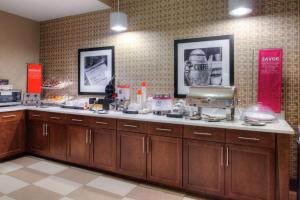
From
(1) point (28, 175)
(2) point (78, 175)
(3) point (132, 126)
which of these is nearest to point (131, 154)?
(3) point (132, 126)

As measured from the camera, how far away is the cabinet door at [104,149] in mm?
3006

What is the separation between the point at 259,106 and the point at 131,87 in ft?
6.39

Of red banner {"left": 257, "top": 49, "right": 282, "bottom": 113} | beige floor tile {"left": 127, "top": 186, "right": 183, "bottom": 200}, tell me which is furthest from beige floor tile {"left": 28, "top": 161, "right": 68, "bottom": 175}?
red banner {"left": 257, "top": 49, "right": 282, "bottom": 113}

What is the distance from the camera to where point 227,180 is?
2.33 metres

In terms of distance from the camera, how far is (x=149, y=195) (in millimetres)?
2570

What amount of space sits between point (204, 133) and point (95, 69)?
2.43 m

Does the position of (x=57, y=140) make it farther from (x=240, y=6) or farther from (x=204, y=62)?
(x=240, y=6)

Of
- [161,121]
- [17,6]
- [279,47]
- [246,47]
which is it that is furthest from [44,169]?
[279,47]

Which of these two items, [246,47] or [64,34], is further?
[64,34]

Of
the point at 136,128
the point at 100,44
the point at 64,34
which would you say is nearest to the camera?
the point at 136,128

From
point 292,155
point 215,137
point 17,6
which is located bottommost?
point 292,155

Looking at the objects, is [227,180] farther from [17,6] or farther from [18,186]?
[17,6]

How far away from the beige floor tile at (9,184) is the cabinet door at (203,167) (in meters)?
2.07

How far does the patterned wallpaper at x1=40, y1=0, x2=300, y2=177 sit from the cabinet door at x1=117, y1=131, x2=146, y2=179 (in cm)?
93
